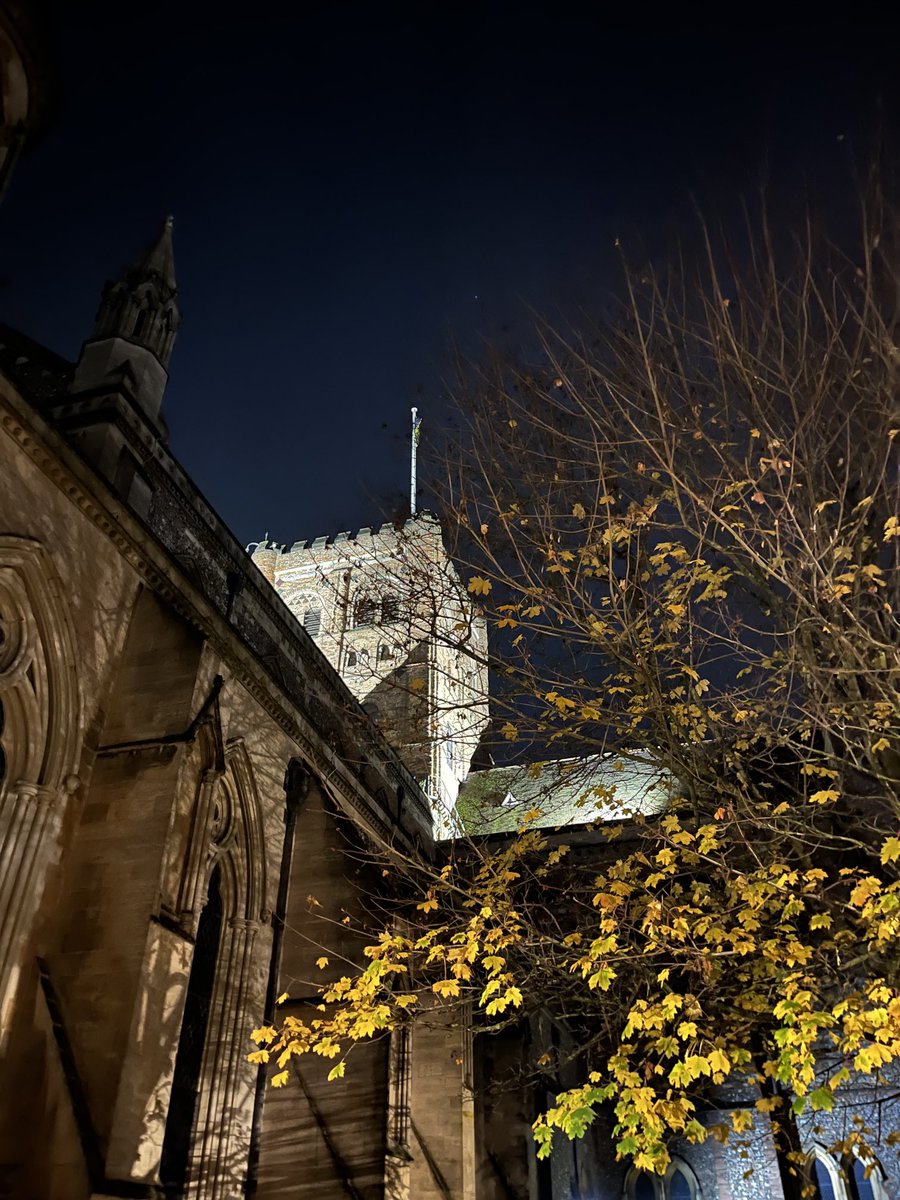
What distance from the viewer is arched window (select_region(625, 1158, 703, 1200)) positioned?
19.7m

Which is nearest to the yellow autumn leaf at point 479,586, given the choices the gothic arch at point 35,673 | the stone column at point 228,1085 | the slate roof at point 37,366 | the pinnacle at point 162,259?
the gothic arch at point 35,673

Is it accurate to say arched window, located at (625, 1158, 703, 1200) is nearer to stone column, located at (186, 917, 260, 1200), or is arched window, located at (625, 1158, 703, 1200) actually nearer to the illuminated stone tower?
the illuminated stone tower

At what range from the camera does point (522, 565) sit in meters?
8.30

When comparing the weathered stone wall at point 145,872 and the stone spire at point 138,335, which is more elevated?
the stone spire at point 138,335

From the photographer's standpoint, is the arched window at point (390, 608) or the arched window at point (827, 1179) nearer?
the arched window at point (390, 608)

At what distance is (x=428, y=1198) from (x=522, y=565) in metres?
9.79

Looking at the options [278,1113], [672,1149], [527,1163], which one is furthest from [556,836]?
[278,1113]

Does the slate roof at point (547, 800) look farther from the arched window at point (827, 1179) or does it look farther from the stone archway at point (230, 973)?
the stone archway at point (230, 973)

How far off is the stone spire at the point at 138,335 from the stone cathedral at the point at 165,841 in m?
0.04

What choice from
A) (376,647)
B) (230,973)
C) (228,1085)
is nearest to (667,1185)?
(228,1085)

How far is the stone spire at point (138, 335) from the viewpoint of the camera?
13.2 m

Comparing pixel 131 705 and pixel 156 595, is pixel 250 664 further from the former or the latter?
pixel 131 705

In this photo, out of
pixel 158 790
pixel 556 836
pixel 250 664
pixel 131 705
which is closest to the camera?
pixel 158 790

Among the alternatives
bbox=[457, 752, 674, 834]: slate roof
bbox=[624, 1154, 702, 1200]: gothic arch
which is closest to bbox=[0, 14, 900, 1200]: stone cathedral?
bbox=[624, 1154, 702, 1200]: gothic arch
